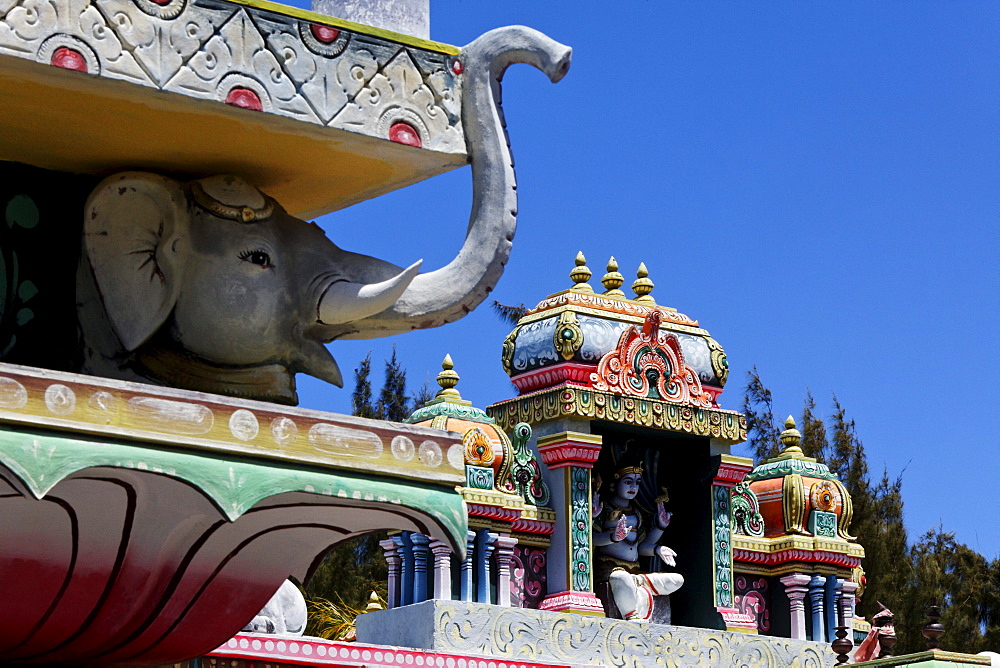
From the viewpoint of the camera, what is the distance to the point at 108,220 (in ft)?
15.9

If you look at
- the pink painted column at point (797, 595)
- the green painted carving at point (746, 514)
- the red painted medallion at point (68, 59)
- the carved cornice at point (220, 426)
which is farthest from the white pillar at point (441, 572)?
the red painted medallion at point (68, 59)

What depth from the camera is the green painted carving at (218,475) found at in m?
3.90

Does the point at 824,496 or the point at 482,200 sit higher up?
the point at 824,496

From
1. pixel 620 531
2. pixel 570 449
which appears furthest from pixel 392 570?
pixel 620 531

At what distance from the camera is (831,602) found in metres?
14.2

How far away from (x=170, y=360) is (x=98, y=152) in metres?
0.62

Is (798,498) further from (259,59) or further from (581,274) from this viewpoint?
(259,59)

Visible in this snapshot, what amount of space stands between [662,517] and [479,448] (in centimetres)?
186

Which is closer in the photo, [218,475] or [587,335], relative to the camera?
[218,475]

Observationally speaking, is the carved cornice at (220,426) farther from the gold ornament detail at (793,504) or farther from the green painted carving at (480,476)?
the gold ornament detail at (793,504)

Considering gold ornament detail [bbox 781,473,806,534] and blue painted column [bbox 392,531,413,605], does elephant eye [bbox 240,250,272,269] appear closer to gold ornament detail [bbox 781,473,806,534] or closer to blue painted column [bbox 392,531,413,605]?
blue painted column [bbox 392,531,413,605]

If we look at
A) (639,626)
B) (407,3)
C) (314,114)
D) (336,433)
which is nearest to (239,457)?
(336,433)

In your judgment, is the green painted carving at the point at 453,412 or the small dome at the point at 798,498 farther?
the small dome at the point at 798,498

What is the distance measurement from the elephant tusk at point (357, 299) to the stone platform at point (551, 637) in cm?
674
